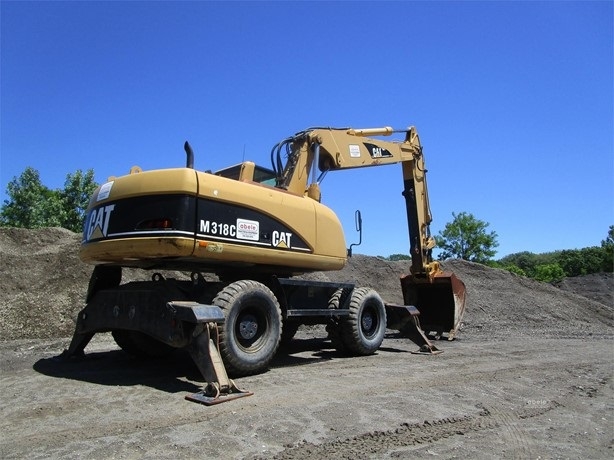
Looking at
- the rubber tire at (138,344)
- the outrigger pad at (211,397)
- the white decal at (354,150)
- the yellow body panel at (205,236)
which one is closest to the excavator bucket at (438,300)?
the white decal at (354,150)

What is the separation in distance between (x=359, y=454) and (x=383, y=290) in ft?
54.8

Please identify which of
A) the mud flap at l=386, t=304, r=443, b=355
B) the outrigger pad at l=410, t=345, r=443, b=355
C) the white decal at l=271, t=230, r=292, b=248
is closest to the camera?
the white decal at l=271, t=230, r=292, b=248

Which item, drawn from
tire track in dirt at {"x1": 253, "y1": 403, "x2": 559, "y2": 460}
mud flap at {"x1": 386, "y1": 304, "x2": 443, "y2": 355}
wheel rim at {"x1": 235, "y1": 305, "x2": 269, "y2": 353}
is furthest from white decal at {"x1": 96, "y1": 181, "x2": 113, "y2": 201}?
mud flap at {"x1": 386, "y1": 304, "x2": 443, "y2": 355}

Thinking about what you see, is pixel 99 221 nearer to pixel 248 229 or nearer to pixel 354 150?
pixel 248 229

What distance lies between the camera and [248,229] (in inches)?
283

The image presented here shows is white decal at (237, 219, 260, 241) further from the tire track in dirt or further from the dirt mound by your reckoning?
the dirt mound

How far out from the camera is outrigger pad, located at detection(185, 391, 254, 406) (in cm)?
523

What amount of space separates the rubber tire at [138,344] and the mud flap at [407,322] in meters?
4.84

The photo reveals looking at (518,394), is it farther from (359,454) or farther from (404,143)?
(404,143)

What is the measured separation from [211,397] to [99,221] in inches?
124

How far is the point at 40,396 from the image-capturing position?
555 centimetres

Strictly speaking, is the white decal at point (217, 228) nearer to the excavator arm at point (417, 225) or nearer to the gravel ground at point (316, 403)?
the gravel ground at point (316, 403)

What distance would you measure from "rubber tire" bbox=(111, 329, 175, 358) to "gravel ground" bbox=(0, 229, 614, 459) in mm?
227

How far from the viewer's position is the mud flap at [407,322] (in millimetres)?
10445
